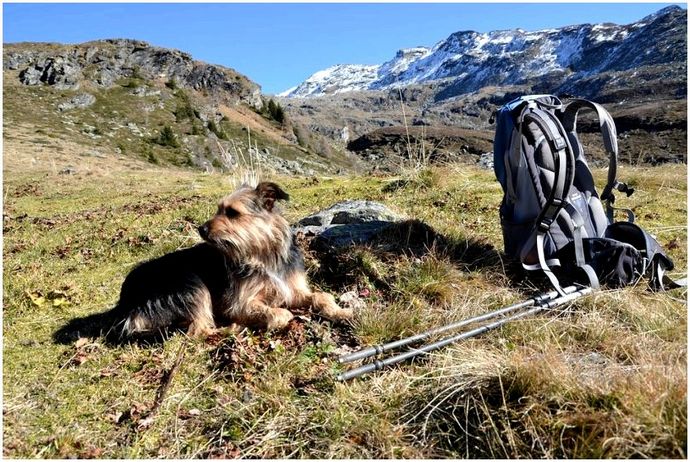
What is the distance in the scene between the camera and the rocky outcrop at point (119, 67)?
271 ft

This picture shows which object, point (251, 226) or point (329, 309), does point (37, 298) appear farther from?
point (329, 309)

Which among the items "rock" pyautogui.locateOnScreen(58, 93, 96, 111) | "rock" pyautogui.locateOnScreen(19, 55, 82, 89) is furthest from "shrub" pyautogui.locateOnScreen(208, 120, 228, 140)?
"rock" pyautogui.locateOnScreen(19, 55, 82, 89)

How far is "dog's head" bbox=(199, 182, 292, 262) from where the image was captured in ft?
15.9

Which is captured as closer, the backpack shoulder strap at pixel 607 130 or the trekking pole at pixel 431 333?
the trekking pole at pixel 431 333

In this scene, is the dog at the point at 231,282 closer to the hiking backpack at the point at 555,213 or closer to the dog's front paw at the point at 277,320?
the dog's front paw at the point at 277,320

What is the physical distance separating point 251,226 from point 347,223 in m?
3.15

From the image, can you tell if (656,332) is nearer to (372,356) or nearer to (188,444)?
(372,356)

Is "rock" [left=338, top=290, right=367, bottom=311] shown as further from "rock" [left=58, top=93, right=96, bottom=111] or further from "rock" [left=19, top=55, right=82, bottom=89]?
"rock" [left=19, top=55, right=82, bottom=89]

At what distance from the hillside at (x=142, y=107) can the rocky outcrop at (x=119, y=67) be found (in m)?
0.18

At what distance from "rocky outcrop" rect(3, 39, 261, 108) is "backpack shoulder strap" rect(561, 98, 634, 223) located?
9153 centimetres

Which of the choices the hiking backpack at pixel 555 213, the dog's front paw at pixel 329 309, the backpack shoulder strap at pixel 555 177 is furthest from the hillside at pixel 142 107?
the backpack shoulder strap at pixel 555 177

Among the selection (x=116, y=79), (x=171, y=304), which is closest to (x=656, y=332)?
(x=171, y=304)

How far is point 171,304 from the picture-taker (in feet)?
16.1

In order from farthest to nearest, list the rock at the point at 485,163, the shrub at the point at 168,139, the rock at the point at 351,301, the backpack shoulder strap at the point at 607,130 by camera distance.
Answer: the shrub at the point at 168,139 → the rock at the point at 485,163 → the backpack shoulder strap at the point at 607,130 → the rock at the point at 351,301
